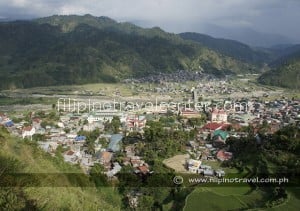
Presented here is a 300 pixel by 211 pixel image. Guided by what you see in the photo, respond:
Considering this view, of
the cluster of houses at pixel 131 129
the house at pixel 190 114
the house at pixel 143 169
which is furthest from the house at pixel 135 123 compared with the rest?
the house at pixel 143 169

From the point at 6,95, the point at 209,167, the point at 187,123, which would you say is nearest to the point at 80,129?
the point at 187,123

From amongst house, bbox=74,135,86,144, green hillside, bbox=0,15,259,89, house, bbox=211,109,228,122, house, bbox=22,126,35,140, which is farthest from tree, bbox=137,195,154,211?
green hillside, bbox=0,15,259,89

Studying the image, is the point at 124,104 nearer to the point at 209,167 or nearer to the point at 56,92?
the point at 56,92

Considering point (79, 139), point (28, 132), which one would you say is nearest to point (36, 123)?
point (28, 132)

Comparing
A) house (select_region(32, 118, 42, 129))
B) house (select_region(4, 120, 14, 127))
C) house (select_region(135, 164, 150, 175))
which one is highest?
house (select_region(4, 120, 14, 127))

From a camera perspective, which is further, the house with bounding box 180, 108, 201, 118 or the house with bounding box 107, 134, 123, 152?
the house with bounding box 180, 108, 201, 118

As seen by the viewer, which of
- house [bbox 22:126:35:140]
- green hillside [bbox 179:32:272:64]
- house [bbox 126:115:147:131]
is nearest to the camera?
house [bbox 22:126:35:140]

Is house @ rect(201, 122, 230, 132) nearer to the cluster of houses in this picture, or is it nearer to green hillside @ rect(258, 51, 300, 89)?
the cluster of houses
